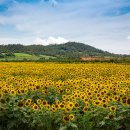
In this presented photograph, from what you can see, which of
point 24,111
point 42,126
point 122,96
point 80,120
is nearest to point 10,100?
point 24,111

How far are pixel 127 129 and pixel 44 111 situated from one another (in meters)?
2.00

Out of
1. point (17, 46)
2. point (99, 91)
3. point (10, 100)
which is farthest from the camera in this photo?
point (17, 46)

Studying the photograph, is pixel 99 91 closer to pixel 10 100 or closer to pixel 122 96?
pixel 122 96

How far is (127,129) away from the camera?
27.7 feet

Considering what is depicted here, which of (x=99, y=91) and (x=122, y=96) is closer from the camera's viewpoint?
(x=122, y=96)

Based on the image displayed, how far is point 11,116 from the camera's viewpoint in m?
9.13

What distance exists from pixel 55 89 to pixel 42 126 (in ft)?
11.4

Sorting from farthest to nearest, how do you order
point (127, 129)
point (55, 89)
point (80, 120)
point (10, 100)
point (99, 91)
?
point (55, 89), point (99, 91), point (10, 100), point (80, 120), point (127, 129)

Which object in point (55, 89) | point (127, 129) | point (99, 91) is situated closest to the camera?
point (127, 129)

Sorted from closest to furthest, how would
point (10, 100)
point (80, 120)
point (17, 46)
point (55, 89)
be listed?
point (80, 120) < point (10, 100) < point (55, 89) < point (17, 46)

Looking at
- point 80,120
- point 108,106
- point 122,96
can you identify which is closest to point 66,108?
point 80,120

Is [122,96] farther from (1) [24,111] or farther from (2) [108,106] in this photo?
(1) [24,111]

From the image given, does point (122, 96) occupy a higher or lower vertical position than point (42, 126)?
higher

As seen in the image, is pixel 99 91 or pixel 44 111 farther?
pixel 99 91
